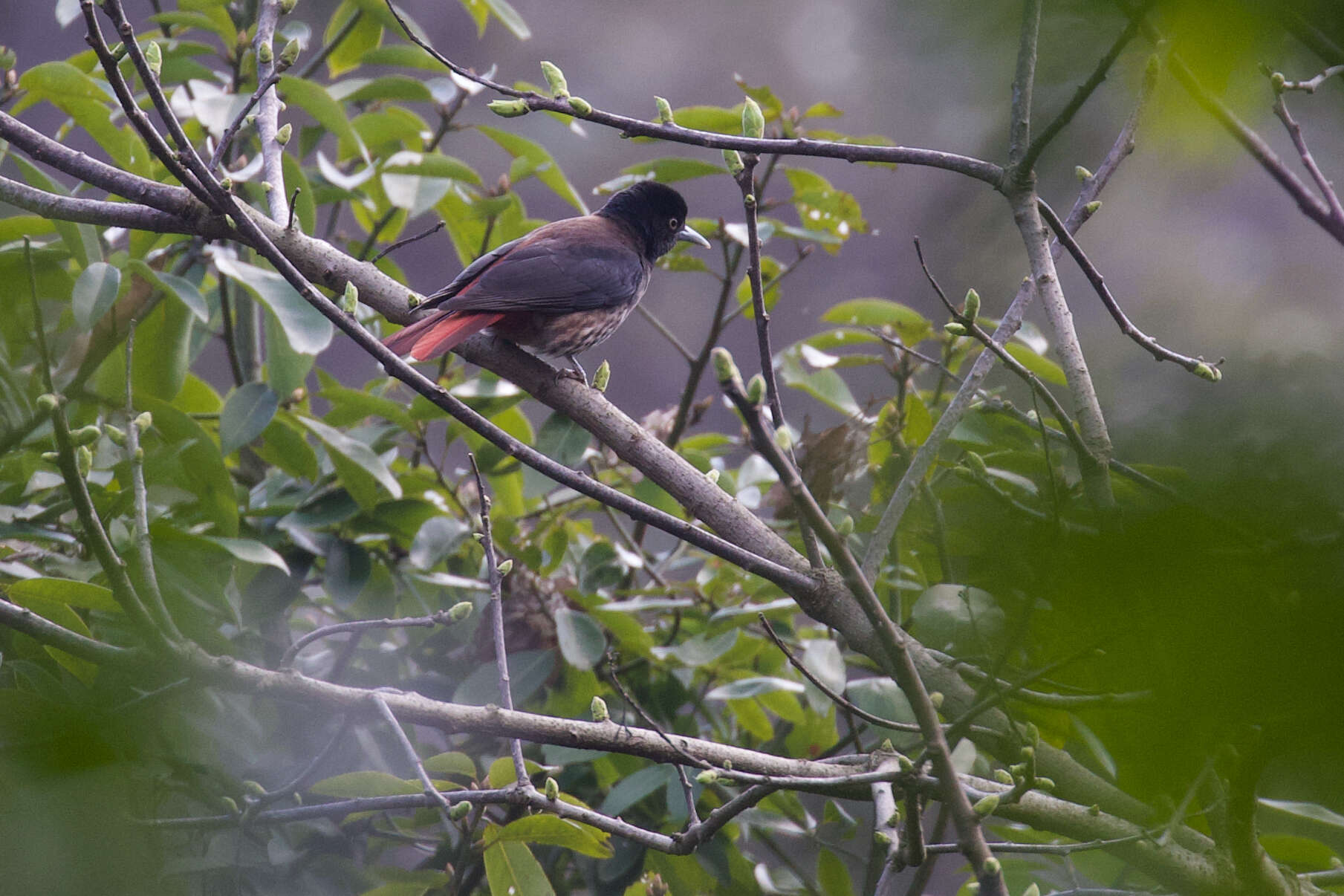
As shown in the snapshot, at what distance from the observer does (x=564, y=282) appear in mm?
2652

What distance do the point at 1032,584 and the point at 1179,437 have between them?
0.06m

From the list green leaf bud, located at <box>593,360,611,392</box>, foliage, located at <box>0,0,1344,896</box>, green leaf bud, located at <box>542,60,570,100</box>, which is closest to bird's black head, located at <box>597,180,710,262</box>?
foliage, located at <box>0,0,1344,896</box>

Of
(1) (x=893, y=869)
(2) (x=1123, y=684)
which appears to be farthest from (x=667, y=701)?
(2) (x=1123, y=684)

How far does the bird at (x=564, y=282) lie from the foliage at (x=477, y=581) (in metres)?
0.16

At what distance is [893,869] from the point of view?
1090 mm

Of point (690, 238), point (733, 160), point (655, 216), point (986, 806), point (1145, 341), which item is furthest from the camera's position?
point (655, 216)

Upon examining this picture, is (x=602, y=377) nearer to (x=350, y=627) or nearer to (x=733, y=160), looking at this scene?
(x=733, y=160)

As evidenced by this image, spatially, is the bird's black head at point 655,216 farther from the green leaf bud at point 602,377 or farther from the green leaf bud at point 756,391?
the green leaf bud at point 756,391

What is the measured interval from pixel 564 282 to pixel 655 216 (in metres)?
0.58

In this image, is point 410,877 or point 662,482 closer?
point 662,482

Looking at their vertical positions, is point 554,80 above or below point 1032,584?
above

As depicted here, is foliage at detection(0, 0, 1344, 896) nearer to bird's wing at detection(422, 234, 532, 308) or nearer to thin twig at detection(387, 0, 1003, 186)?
bird's wing at detection(422, 234, 532, 308)

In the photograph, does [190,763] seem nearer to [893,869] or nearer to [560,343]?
[893,869]

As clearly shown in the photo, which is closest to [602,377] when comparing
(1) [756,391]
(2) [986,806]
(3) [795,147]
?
(3) [795,147]
